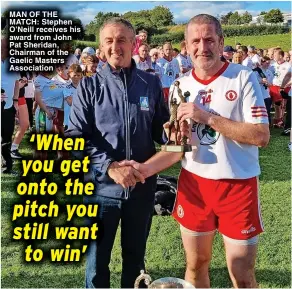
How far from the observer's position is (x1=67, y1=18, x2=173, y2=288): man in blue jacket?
2518mm

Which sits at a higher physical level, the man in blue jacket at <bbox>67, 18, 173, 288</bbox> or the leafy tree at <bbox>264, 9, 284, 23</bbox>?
the leafy tree at <bbox>264, 9, 284, 23</bbox>

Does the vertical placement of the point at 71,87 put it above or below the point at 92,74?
below

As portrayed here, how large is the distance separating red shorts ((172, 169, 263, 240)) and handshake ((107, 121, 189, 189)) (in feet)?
0.57

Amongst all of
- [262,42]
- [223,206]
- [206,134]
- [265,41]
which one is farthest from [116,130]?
[265,41]

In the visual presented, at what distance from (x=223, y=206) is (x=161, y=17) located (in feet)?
135

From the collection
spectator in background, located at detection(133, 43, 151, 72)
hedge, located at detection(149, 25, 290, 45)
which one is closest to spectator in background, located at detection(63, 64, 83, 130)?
spectator in background, located at detection(133, 43, 151, 72)

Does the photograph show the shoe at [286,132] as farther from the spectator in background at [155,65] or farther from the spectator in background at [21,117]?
the spectator in background at [21,117]

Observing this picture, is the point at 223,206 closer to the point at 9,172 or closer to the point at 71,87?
the point at 71,87

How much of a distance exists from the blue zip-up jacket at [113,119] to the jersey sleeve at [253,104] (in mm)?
539

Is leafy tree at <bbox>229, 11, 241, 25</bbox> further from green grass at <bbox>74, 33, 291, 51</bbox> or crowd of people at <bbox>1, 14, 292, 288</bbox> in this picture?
crowd of people at <bbox>1, 14, 292, 288</bbox>

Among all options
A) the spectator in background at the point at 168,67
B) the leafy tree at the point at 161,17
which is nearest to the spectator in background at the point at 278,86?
the spectator in background at the point at 168,67

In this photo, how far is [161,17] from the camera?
4181cm

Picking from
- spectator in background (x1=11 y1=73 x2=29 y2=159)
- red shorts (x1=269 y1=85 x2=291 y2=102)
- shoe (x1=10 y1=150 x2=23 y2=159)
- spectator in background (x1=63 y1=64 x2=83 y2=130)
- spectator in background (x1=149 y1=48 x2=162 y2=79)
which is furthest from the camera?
red shorts (x1=269 y1=85 x2=291 y2=102)

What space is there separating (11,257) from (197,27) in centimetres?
278
